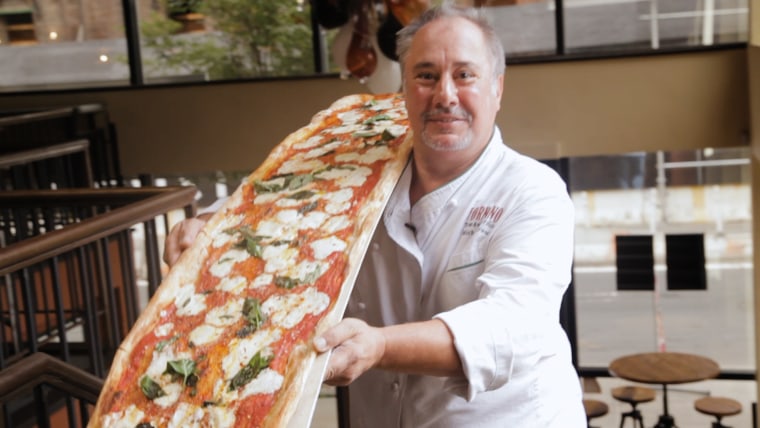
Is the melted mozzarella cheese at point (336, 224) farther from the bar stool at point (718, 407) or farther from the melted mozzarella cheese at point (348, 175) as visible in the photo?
the bar stool at point (718, 407)

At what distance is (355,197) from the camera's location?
2.06 meters

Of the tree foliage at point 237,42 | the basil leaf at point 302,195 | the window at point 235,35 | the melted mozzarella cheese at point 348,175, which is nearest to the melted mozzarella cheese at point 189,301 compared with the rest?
the basil leaf at point 302,195

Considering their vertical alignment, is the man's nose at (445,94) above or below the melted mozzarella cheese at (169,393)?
above

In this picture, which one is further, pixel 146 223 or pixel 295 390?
pixel 146 223

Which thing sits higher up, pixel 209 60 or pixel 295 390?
pixel 209 60

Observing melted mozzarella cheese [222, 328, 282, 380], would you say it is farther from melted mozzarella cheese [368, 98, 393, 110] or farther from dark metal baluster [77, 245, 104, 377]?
melted mozzarella cheese [368, 98, 393, 110]

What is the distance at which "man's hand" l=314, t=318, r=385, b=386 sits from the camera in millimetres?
1463

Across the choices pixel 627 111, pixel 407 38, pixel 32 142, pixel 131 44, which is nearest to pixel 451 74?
pixel 407 38

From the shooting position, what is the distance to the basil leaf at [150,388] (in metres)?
1.67

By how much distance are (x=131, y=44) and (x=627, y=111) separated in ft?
12.7

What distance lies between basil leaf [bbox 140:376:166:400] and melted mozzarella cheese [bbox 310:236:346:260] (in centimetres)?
41

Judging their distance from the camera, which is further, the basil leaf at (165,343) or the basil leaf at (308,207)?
the basil leaf at (308,207)

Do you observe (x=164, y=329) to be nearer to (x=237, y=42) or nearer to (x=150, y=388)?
(x=150, y=388)

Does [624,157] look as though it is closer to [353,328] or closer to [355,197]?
[355,197]
